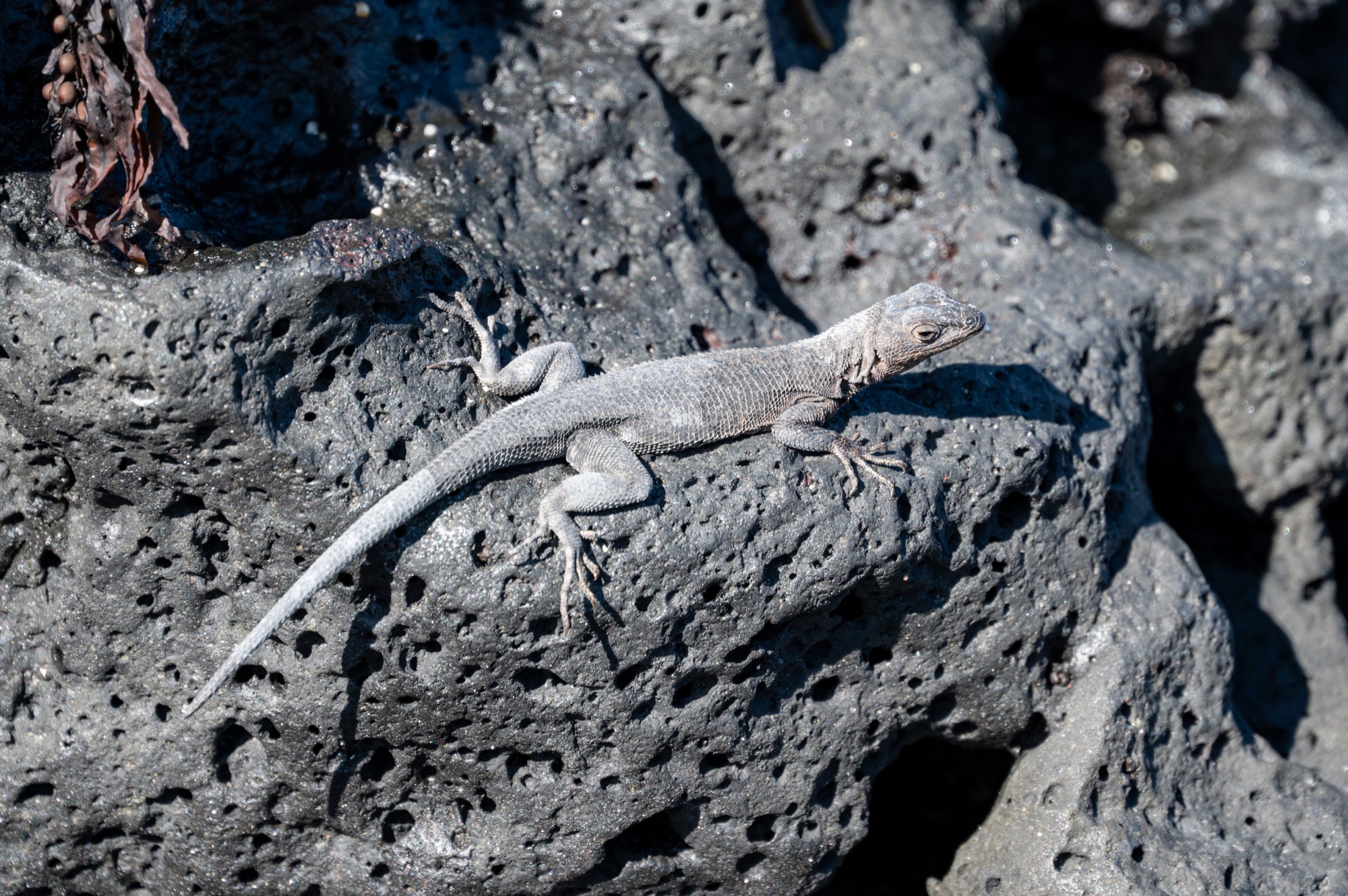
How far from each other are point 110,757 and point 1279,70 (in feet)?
33.0

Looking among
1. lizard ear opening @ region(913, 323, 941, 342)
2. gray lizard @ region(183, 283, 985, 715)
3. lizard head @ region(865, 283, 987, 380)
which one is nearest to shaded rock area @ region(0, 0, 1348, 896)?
gray lizard @ region(183, 283, 985, 715)

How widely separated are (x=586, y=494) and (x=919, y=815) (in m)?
3.29

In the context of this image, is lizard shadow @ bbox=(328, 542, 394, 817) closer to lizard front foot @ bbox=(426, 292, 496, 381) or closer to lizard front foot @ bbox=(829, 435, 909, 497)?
lizard front foot @ bbox=(426, 292, 496, 381)

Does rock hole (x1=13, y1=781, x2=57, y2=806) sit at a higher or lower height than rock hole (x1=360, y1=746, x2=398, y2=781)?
higher

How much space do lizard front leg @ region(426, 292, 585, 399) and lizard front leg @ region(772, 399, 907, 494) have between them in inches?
39.3

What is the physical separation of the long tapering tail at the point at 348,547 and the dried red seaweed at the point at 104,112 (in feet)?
4.81

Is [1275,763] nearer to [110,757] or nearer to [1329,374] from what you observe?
[1329,374]

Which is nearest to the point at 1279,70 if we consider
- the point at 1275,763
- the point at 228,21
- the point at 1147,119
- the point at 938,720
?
the point at 1147,119

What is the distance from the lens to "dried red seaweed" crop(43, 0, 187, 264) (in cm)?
418

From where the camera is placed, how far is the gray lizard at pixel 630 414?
13.5 ft

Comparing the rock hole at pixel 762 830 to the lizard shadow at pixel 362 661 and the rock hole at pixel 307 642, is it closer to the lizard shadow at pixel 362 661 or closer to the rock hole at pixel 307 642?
the lizard shadow at pixel 362 661

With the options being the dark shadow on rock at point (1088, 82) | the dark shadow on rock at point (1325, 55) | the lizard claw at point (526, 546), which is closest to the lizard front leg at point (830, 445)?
the lizard claw at point (526, 546)

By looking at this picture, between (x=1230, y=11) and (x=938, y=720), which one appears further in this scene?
(x=1230, y=11)

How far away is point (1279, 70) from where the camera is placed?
8906 millimetres
